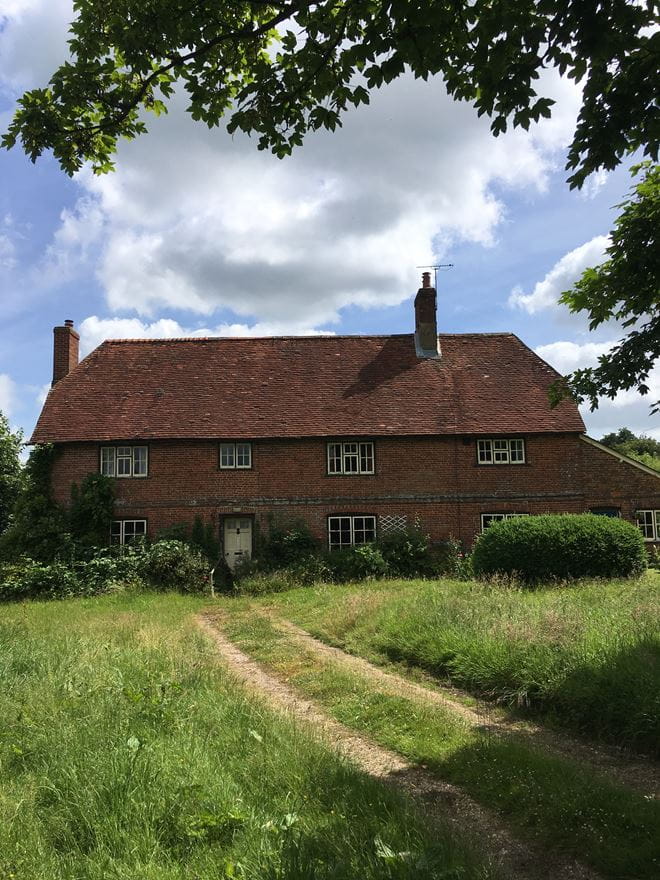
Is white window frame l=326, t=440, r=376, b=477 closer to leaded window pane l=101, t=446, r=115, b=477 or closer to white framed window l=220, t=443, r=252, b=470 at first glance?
white framed window l=220, t=443, r=252, b=470

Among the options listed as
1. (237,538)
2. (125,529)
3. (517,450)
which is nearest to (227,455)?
A: (237,538)

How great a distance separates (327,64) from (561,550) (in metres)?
14.6

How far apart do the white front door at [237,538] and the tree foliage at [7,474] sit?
1538 cm

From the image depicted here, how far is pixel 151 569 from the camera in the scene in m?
20.9

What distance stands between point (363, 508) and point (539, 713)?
16.1 meters

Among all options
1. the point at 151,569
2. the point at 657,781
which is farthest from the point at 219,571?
the point at 657,781

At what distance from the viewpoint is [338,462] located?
2397 cm

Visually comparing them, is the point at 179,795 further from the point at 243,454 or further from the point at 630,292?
the point at 243,454

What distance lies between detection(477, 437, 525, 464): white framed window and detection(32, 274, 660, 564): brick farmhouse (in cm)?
4

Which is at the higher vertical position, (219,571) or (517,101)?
(517,101)

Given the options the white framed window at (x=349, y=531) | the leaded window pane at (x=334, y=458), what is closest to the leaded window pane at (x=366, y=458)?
the leaded window pane at (x=334, y=458)

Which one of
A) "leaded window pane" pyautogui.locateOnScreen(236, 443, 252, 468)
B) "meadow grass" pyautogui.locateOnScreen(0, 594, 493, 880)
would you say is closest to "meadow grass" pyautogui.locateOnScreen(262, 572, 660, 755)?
"meadow grass" pyautogui.locateOnScreen(0, 594, 493, 880)

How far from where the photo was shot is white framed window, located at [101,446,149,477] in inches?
931

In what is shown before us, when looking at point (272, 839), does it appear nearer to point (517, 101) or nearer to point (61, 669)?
point (61, 669)
